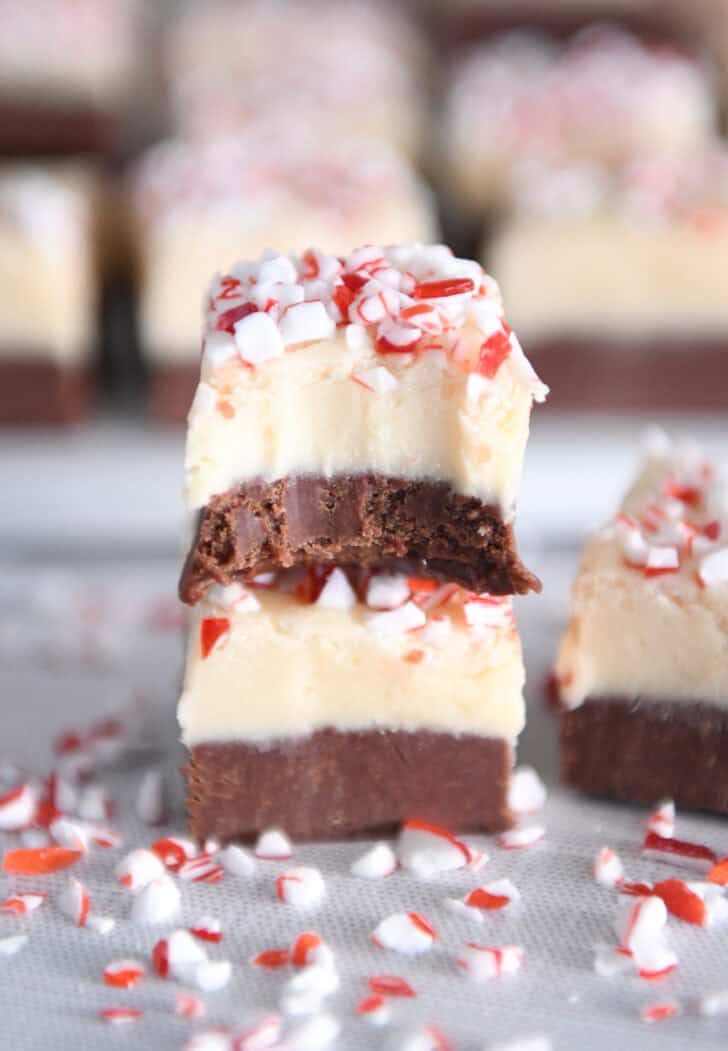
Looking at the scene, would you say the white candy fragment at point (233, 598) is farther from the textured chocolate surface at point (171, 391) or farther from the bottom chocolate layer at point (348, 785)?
the textured chocolate surface at point (171, 391)

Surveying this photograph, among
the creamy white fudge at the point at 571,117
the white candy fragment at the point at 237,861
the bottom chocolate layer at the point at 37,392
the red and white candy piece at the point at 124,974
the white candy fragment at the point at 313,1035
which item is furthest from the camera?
the creamy white fudge at the point at 571,117

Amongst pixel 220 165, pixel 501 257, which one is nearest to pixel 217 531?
pixel 501 257

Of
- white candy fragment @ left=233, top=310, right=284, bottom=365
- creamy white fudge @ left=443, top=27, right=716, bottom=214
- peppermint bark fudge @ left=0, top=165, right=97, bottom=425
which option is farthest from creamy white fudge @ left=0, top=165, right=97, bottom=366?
white candy fragment @ left=233, top=310, right=284, bottom=365

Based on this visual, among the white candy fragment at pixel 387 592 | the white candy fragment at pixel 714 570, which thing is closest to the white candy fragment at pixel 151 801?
the white candy fragment at pixel 387 592

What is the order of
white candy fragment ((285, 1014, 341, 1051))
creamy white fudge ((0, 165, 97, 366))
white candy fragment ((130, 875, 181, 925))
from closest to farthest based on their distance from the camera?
white candy fragment ((285, 1014, 341, 1051))
white candy fragment ((130, 875, 181, 925))
creamy white fudge ((0, 165, 97, 366))

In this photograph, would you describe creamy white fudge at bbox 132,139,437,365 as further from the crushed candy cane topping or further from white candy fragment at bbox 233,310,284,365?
white candy fragment at bbox 233,310,284,365
